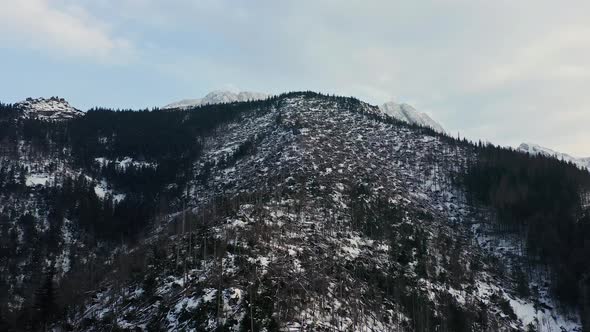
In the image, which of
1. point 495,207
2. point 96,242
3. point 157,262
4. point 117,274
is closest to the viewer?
point 157,262

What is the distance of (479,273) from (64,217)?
163 metres

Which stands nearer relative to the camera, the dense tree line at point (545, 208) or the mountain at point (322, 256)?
the mountain at point (322, 256)

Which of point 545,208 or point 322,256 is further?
point 545,208

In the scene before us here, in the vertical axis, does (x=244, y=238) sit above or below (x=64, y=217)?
above

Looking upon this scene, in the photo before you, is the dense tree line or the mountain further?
the dense tree line

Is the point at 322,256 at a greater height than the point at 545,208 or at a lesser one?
lesser

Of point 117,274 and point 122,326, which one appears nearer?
point 122,326

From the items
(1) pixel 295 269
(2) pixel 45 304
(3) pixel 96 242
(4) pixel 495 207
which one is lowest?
(3) pixel 96 242

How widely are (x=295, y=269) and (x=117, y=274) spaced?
5069 cm

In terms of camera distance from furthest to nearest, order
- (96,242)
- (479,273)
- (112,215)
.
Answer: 1. (112,215)
2. (96,242)
3. (479,273)

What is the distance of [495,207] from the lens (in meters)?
166

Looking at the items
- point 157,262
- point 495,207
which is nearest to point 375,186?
point 495,207

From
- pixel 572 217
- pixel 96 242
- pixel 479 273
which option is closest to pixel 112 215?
pixel 96 242

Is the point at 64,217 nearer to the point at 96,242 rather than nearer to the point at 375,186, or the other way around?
the point at 96,242
